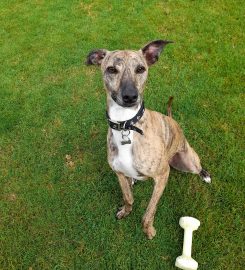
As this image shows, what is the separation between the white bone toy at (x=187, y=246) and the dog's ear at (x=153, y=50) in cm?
173

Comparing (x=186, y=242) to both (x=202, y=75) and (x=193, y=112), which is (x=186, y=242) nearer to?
(x=193, y=112)

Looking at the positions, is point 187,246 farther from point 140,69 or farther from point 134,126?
point 140,69

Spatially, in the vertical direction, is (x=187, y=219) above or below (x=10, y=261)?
above

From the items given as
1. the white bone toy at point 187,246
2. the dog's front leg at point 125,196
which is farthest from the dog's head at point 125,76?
the white bone toy at point 187,246

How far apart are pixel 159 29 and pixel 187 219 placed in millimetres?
4508

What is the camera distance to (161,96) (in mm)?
6145

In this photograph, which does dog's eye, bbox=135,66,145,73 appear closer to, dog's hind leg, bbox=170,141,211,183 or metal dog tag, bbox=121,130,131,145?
metal dog tag, bbox=121,130,131,145

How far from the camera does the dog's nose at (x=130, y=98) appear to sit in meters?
3.28

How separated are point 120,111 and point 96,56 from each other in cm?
83

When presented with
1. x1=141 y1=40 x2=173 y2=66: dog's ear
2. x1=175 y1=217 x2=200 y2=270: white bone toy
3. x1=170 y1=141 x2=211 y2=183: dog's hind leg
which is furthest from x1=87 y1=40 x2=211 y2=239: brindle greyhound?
x1=175 y1=217 x2=200 y2=270: white bone toy

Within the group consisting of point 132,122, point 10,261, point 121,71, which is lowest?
point 10,261

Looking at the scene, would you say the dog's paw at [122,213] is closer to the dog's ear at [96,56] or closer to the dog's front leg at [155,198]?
the dog's front leg at [155,198]

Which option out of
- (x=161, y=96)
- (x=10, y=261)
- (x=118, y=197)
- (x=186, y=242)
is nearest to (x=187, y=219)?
(x=186, y=242)

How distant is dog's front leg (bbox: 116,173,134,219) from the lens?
4.30 m
